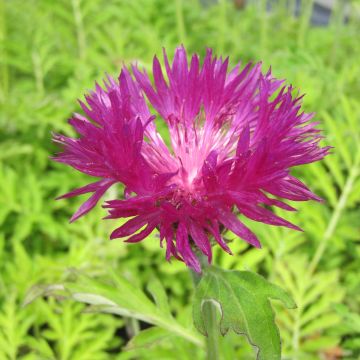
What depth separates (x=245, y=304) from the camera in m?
0.63

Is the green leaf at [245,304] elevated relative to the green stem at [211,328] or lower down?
elevated

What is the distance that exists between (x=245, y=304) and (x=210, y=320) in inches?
4.2

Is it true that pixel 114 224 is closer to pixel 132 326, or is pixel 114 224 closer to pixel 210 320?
pixel 132 326

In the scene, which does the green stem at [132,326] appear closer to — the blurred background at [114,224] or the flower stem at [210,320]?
the blurred background at [114,224]

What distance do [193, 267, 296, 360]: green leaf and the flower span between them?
56 millimetres

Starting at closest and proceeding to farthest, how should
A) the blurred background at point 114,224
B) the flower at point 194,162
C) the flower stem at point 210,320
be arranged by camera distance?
the flower at point 194,162
the flower stem at point 210,320
the blurred background at point 114,224

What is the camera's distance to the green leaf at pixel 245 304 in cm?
60

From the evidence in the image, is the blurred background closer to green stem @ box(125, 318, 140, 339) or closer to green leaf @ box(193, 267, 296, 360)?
green stem @ box(125, 318, 140, 339)

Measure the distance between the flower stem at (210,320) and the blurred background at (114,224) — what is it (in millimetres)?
94

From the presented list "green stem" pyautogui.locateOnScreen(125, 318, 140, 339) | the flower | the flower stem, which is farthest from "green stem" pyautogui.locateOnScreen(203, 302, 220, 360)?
"green stem" pyautogui.locateOnScreen(125, 318, 140, 339)

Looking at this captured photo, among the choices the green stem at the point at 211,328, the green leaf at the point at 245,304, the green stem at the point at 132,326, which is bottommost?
the green stem at the point at 132,326

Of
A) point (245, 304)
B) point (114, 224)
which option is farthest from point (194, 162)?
point (114, 224)

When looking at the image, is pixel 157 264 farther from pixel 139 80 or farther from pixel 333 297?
pixel 139 80

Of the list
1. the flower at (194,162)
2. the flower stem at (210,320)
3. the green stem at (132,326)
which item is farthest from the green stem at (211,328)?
the green stem at (132,326)
